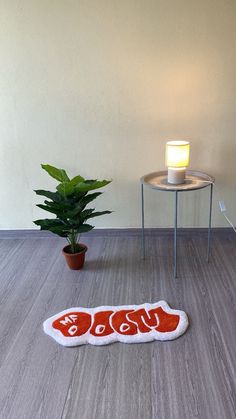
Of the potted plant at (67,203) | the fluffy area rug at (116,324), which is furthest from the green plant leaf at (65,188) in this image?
the fluffy area rug at (116,324)

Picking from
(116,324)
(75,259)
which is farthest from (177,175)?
(116,324)

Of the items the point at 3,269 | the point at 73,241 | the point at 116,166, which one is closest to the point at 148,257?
the point at 73,241

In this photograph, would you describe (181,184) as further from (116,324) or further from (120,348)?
(120,348)

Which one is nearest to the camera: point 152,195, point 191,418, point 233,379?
point 191,418

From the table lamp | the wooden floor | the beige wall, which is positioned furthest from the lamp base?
the wooden floor

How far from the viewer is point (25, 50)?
223 cm

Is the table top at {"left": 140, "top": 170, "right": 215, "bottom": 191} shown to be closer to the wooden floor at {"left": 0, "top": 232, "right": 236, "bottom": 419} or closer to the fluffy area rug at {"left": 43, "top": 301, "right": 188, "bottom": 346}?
the wooden floor at {"left": 0, "top": 232, "right": 236, "bottom": 419}

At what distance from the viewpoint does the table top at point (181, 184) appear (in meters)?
1.98

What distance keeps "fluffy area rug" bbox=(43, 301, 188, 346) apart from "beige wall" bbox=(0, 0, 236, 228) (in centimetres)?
100

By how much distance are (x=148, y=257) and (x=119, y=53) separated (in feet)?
4.85

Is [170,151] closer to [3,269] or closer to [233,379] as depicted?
[233,379]

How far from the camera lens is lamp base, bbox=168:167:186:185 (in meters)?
2.06

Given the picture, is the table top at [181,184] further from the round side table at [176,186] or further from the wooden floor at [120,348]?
the wooden floor at [120,348]

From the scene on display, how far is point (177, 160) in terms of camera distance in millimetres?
2021
